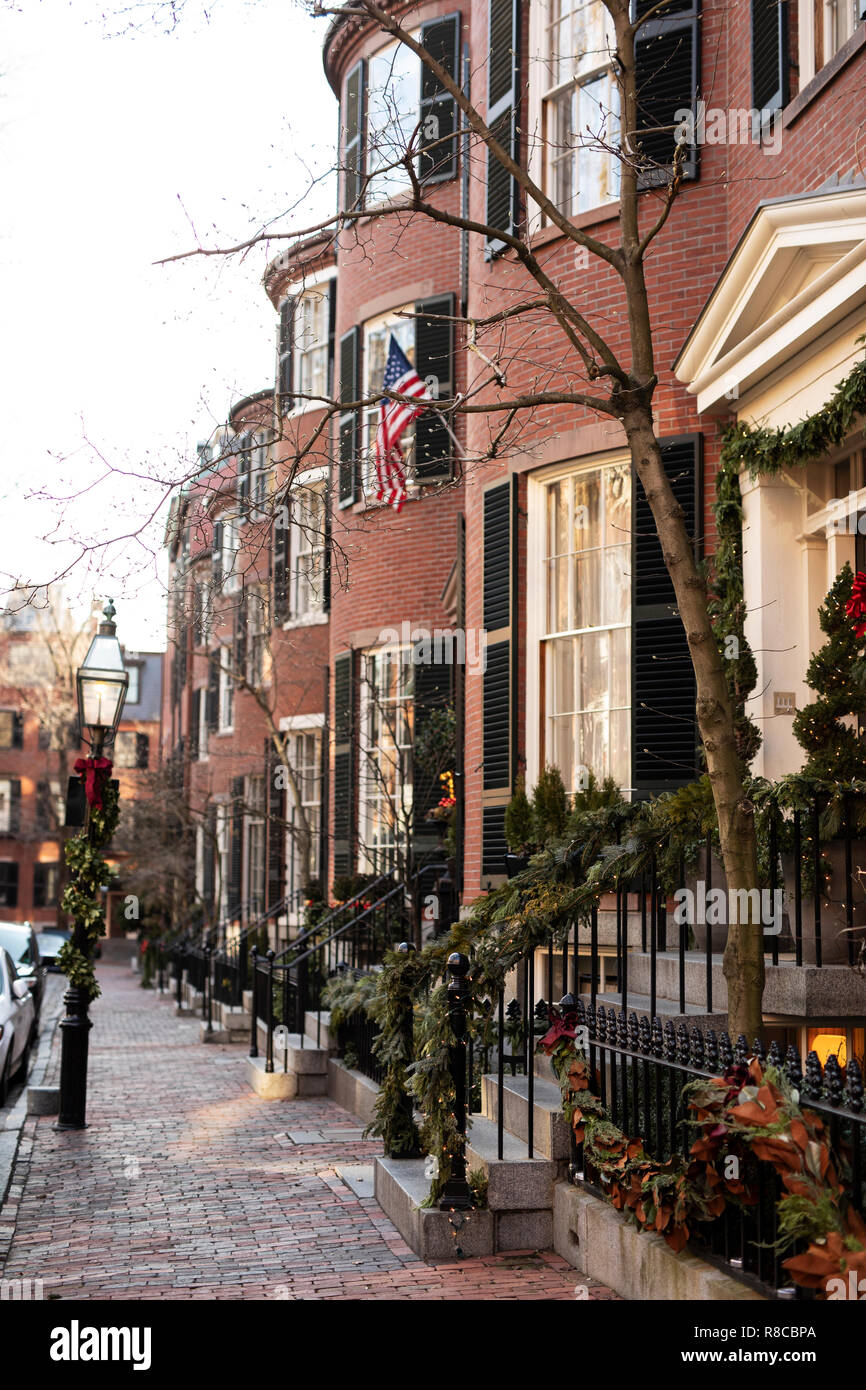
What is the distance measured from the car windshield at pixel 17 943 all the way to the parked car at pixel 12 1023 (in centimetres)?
119

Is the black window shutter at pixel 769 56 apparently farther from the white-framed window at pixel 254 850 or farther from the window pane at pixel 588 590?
the white-framed window at pixel 254 850

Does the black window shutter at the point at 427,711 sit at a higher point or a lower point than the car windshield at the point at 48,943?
higher

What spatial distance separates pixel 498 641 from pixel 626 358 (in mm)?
2454

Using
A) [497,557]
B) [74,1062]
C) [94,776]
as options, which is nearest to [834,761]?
[497,557]

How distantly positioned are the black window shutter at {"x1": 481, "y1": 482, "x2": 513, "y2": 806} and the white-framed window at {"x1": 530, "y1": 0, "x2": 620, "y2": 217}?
2.42m

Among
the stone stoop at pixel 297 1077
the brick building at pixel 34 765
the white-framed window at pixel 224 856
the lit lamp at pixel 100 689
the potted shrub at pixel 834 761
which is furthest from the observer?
the brick building at pixel 34 765

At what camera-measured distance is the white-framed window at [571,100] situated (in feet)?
35.6

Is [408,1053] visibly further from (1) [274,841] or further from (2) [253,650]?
(2) [253,650]

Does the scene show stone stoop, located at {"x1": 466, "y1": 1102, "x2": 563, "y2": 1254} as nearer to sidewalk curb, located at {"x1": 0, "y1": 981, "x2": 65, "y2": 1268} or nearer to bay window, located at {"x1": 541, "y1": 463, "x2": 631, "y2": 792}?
sidewalk curb, located at {"x1": 0, "y1": 981, "x2": 65, "y2": 1268}

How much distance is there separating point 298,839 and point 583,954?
32.4 feet

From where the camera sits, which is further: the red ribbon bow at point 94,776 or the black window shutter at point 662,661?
the red ribbon bow at point 94,776

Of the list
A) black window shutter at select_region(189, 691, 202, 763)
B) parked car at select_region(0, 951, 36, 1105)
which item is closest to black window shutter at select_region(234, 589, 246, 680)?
parked car at select_region(0, 951, 36, 1105)

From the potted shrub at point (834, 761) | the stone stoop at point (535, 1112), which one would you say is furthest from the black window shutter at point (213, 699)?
the potted shrub at point (834, 761)

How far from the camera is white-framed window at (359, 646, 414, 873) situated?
631 inches
